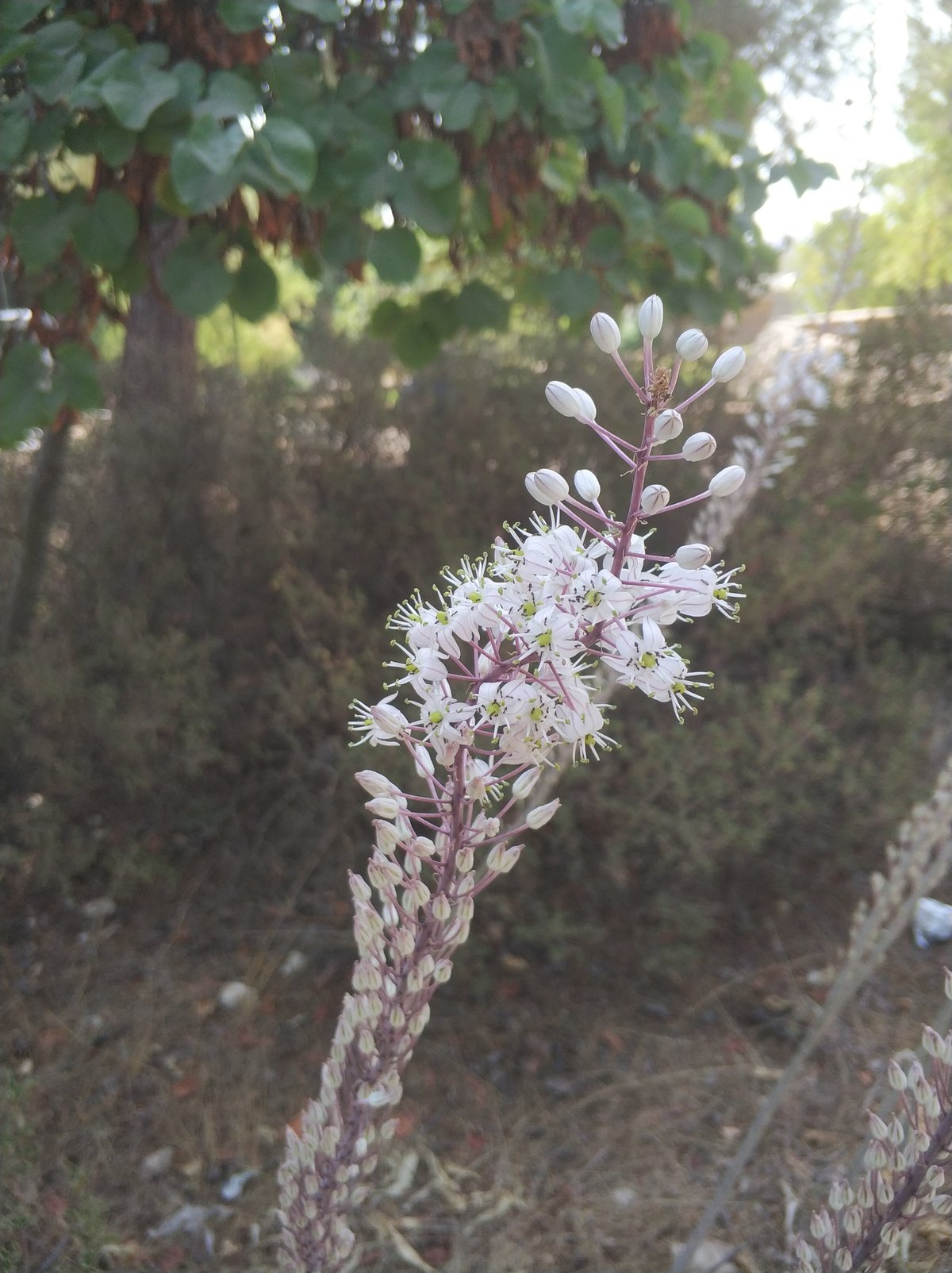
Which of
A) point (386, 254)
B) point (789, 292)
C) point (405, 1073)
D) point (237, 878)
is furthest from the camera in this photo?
point (789, 292)

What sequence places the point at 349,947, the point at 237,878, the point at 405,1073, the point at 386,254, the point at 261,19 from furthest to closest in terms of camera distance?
the point at 237,878
the point at 349,947
the point at 405,1073
the point at 386,254
the point at 261,19

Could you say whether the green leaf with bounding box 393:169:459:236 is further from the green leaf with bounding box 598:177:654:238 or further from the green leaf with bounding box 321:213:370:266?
the green leaf with bounding box 598:177:654:238

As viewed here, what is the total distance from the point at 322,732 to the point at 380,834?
2.01 metres

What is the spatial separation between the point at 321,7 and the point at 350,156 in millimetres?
293

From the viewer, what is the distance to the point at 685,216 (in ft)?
8.23

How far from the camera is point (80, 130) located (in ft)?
6.84

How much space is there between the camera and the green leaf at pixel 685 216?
2500 mm

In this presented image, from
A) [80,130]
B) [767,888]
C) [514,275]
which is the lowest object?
[767,888]

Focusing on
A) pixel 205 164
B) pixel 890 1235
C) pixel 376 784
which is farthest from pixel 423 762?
pixel 205 164

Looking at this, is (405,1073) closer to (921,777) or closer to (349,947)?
(349,947)

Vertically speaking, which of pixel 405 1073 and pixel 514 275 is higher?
pixel 514 275

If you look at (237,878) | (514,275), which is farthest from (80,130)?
(237,878)

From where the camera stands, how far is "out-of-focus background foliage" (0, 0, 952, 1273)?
2.38 metres

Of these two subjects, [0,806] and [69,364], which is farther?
[0,806]
